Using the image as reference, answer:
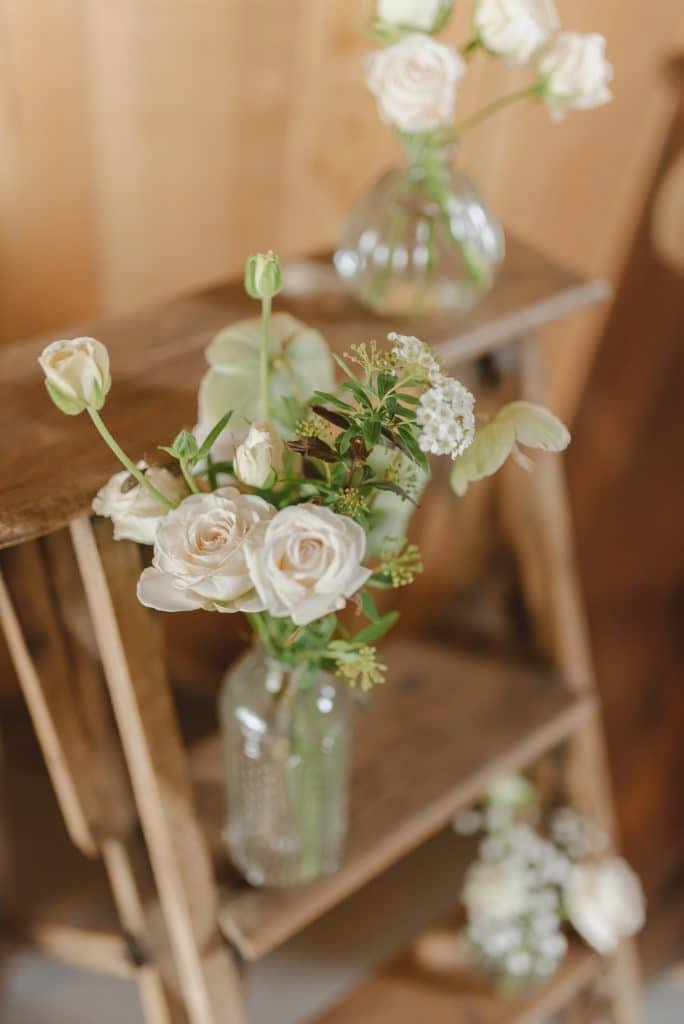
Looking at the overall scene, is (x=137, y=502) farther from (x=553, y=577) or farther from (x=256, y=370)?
(x=553, y=577)

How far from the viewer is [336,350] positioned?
33.8 inches

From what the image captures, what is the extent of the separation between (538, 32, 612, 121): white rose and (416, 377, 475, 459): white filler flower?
376 millimetres

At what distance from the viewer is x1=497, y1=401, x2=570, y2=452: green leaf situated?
62cm

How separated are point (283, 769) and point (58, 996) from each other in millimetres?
830

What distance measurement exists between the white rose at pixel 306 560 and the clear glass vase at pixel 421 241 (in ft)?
1.37

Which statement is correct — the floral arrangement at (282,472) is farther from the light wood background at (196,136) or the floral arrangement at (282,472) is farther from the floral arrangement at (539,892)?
the floral arrangement at (539,892)

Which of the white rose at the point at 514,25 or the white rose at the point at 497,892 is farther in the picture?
the white rose at the point at 497,892

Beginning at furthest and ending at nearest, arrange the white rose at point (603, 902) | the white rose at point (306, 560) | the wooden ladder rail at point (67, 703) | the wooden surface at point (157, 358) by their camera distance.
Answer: the white rose at point (603, 902) → the wooden ladder rail at point (67, 703) → the wooden surface at point (157, 358) → the white rose at point (306, 560)

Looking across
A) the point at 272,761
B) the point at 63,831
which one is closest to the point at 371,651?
the point at 272,761

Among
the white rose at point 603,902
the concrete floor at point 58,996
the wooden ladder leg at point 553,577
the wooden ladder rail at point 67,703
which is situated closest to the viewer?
the wooden ladder rail at point 67,703

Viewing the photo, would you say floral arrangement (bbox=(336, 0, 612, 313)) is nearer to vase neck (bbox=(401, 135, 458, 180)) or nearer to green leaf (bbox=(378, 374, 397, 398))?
vase neck (bbox=(401, 135, 458, 180))

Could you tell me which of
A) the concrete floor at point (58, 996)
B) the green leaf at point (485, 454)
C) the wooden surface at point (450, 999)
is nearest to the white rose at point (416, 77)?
the green leaf at point (485, 454)

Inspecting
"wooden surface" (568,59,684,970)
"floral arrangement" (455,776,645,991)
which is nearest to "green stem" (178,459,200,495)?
"floral arrangement" (455,776,645,991)

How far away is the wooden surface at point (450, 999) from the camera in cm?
135
